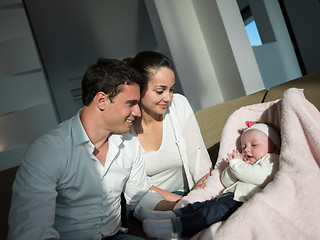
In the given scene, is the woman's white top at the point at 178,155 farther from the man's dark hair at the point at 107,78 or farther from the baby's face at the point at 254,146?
the man's dark hair at the point at 107,78

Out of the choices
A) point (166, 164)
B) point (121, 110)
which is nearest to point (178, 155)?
point (166, 164)

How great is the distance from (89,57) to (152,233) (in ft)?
16.2

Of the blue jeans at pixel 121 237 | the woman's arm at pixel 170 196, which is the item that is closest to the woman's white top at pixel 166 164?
the woman's arm at pixel 170 196

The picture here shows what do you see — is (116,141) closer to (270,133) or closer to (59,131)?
(59,131)

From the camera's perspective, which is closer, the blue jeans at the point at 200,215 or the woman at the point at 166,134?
the blue jeans at the point at 200,215

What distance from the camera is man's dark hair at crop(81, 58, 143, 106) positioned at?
124cm

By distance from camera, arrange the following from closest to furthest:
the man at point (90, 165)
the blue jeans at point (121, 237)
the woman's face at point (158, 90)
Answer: the man at point (90, 165) < the blue jeans at point (121, 237) < the woman's face at point (158, 90)

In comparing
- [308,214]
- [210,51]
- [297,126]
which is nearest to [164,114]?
[297,126]

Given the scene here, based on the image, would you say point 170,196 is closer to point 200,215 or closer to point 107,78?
point 200,215

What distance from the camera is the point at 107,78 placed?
1244mm

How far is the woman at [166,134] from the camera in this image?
156cm

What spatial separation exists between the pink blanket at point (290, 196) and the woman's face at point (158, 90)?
1.95ft

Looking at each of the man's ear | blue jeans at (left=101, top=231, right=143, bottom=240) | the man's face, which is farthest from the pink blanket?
the man's ear

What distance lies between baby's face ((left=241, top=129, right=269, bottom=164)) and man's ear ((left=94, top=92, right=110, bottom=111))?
2.61ft
